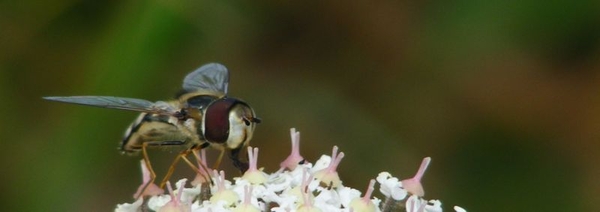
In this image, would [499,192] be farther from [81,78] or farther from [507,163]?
[81,78]

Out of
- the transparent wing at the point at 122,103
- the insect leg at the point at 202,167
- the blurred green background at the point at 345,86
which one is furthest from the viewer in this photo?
the blurred green background at the point at 345,86

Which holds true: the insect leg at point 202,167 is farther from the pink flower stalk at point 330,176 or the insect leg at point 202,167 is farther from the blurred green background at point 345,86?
the blurred green background at point 345,86

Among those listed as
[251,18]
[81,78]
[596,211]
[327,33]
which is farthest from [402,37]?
[81,78]

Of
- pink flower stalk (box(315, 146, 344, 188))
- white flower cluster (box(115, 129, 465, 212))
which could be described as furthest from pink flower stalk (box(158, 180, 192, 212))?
pink flower stalk (box(315, 146, 344, 188))

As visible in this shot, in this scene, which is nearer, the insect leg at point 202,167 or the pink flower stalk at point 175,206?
the pink flower stalk at point 175,206

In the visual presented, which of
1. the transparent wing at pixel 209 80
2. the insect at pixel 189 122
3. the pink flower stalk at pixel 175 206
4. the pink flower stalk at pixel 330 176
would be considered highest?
the transparent wing at pixel 209 80

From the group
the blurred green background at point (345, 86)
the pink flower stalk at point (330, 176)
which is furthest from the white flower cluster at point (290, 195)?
the blurred green background at point (345, 86)

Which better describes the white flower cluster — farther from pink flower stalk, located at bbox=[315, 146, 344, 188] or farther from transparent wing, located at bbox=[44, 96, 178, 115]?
transparent wing, located at bbox=[44, 96, 178, 115]
